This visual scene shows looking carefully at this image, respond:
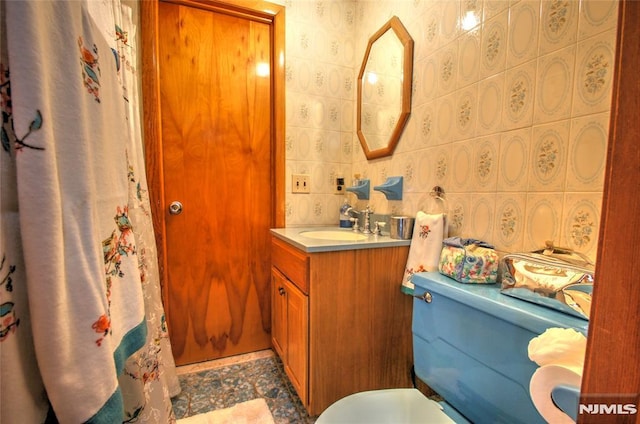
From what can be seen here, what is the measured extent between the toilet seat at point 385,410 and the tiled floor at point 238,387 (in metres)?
0.58

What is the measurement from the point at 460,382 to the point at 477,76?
3.28 feet

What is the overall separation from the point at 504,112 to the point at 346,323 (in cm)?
98

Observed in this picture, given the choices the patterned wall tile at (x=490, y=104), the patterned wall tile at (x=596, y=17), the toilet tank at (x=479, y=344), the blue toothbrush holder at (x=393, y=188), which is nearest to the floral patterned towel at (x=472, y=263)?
the toilet tank at (x=479, y=344)

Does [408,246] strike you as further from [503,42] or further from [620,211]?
[620,211]

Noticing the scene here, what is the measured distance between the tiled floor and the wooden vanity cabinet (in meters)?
0.14

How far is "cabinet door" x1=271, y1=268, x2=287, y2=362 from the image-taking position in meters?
1.43

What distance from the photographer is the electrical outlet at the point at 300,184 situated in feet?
5.70

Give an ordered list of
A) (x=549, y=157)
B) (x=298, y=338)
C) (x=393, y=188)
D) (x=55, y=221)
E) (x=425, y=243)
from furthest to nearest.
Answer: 1. (x=393, y=188)
2. (x=298, y=338)
3. (x=425, y=243)
4. (x=549, y=157)
5. (x=55, y=221)

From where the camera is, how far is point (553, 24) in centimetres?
78

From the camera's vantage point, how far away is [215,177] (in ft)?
5.40

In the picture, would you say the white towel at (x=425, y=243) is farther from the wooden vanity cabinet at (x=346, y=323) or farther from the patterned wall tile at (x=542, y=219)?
the patterned wall tile at (x=542, y=219)

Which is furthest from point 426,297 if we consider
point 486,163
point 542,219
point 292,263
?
point 292,263

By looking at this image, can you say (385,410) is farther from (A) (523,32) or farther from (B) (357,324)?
(A) (523,32)

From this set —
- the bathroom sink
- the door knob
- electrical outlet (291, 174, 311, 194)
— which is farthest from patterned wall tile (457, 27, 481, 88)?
the door knob
